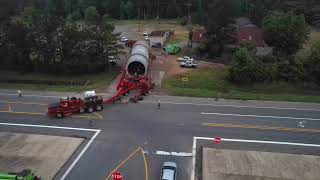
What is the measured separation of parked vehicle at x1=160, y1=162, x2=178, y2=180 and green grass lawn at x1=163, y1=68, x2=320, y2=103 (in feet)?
65.3

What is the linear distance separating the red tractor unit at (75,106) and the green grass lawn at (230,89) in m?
10.9

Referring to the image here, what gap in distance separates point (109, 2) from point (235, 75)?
74.9 meters

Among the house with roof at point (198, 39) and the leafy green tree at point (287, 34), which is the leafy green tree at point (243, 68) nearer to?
the leafy green tree at point (287, 34)

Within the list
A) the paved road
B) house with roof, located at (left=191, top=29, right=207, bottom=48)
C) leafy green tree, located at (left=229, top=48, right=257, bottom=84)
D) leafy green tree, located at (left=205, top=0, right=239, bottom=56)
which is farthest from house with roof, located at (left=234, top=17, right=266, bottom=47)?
the paved road

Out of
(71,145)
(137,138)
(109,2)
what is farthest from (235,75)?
(109,2)

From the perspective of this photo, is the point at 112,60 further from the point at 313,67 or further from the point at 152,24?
the point at 152,24

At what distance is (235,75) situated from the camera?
56250mm

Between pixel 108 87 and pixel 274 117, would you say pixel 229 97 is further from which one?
pixel 108 87

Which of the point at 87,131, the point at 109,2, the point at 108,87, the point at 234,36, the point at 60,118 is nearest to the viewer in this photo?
the point at 87,131

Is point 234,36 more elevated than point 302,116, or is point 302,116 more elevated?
point 234,36

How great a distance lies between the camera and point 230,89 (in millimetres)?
54938

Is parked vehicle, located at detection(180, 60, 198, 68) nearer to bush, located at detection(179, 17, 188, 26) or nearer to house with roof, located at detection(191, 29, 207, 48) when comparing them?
house with roof, located at detection(191, 29, 207, 48)

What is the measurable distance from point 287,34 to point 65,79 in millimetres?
37955

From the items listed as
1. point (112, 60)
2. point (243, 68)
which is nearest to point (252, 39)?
point (243, 68)
